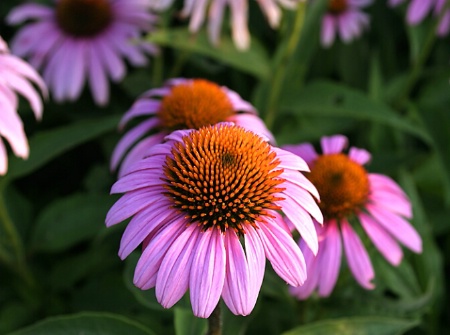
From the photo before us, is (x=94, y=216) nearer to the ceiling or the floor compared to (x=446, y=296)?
nearer to the ceiling

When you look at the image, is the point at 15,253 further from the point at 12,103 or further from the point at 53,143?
the point at 12,103

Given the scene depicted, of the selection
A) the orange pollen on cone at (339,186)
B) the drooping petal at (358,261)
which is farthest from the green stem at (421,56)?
the drooping petal at (358,261)

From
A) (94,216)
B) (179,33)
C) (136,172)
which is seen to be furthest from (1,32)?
(136,172)

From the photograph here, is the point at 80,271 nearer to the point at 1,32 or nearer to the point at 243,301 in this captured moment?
the point at 243,301

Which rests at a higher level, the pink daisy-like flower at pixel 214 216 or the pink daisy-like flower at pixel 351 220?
the pink daisy-like flower at pixel 214 216

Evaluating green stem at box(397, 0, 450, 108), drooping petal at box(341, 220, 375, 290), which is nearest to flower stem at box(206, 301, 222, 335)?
drooping petal at box(341, 220, 375, 290)

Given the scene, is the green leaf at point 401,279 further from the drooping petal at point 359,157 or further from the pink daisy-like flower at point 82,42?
the pink daisy-like flower at point 82,42
